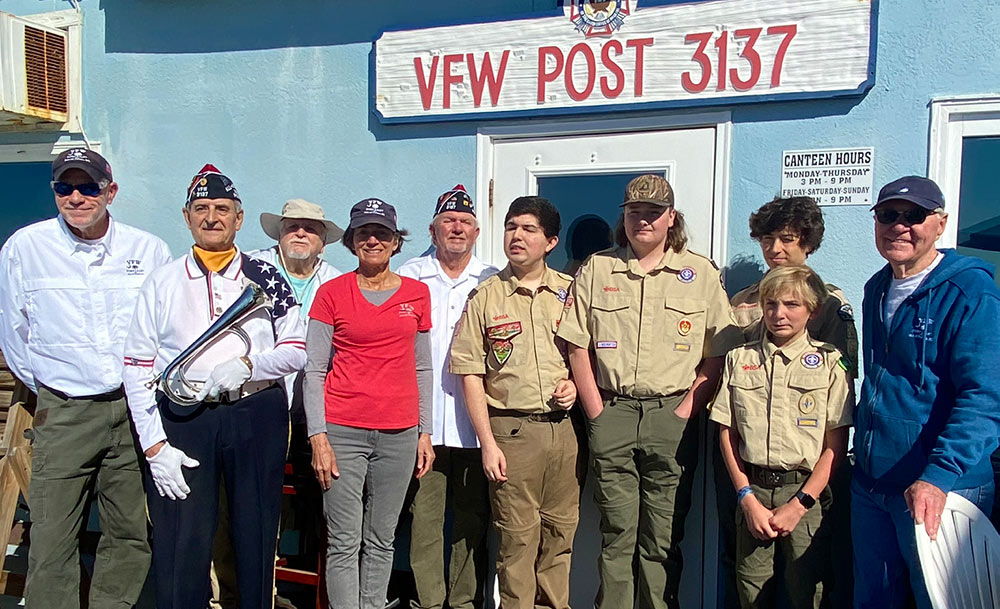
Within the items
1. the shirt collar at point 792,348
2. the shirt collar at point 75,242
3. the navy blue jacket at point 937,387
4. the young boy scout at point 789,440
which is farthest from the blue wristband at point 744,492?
the shirt collar at point 75,242

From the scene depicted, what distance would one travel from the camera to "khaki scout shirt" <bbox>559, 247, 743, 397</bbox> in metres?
3.02

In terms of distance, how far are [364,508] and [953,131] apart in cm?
297

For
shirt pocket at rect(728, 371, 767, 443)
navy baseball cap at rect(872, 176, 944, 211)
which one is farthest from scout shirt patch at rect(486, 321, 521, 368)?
navy baseball cap at rect(872, 176, 944, 211)

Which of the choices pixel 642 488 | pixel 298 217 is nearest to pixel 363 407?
pixel 298 217

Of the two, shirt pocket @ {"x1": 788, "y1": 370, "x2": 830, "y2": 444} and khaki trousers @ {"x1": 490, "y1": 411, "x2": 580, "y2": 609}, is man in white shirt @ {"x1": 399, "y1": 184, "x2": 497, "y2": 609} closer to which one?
khaki trousers @ {"x1": 490, "y1": 411, "x2": 580, "y2": 609}

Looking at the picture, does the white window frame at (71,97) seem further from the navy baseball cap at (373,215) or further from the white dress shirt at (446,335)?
the white dress shirt at (446,335)

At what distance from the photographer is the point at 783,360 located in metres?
2.80

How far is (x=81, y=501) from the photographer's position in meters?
3.14

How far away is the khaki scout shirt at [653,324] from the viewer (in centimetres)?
302

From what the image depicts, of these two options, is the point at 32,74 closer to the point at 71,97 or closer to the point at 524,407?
the point at 71,97

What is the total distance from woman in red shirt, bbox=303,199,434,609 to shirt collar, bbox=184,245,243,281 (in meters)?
0.35

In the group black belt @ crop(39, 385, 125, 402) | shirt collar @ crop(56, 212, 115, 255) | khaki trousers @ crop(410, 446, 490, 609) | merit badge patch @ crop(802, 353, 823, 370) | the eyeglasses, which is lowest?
khaki trousers @ crop(410, 446, 490, 609)

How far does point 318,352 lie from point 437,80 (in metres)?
1.65

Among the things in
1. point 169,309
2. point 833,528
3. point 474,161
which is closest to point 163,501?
point 169,309
